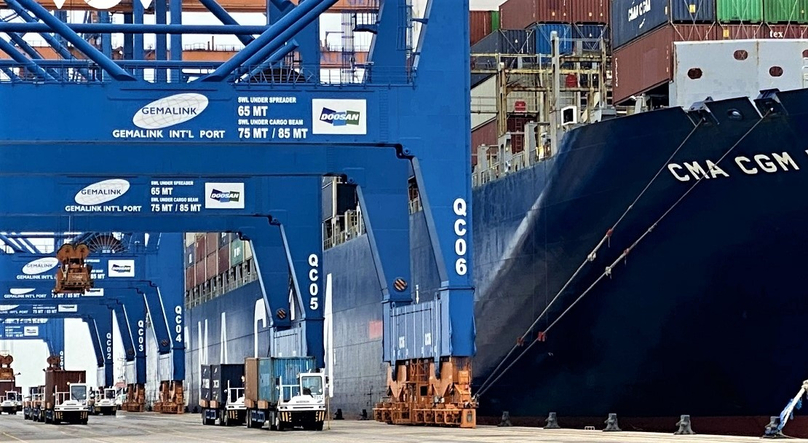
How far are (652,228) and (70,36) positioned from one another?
11909 millimetres

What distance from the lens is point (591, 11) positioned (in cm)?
3972

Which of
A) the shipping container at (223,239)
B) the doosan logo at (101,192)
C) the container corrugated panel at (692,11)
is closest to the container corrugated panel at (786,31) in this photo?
the container corrugated panel at (692,11)

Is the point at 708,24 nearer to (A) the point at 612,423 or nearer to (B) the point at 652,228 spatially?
(B) the point at 652,228

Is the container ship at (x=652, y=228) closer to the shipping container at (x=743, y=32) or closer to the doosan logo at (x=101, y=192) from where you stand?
the shipping container at (x=743, y=32)

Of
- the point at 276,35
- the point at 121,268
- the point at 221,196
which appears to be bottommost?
the point at 121,268

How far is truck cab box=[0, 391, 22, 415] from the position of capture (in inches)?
3435

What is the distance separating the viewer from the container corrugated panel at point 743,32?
2923 cm

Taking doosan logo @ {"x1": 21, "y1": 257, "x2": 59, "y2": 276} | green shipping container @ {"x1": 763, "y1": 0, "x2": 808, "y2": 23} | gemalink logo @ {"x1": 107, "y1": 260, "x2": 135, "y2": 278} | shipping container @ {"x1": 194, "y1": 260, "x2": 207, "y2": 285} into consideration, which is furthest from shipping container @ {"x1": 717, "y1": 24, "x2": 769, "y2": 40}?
shipping container @ {"x1": 194, "y1": 260, "x2": 207, "y2": 285}

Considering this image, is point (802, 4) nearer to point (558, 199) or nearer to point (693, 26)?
point (693, 26)

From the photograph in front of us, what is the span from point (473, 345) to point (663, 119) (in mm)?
6733

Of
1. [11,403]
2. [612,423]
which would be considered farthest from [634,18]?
[11,403]

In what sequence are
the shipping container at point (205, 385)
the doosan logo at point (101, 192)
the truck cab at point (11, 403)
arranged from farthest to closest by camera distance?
the truck cab at point (11, 403) < the shipping container at point (205, 385) < the doosan logo at point (101, 192)

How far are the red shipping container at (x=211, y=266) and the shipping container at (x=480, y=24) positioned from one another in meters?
35.7

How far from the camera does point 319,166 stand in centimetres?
3869
